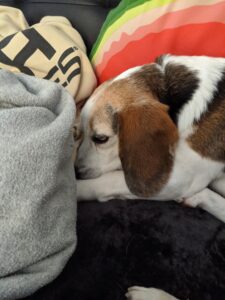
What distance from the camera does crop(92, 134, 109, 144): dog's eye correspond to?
1.22 m

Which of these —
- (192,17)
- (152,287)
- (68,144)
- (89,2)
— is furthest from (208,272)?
(89,2)

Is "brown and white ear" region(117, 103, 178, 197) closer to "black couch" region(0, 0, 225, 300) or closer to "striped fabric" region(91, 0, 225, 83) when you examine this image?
"black couch" region(0, 0, 225, 300)

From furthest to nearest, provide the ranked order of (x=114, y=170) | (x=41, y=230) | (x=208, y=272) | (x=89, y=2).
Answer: (x=89, y=2) → (x=114, y=170) → (x=208, y=272) → (x=41, y=230)

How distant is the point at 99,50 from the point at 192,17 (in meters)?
0.36

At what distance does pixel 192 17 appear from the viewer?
1325 mm

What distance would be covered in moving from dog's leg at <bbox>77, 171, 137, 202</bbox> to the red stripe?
0.44 m

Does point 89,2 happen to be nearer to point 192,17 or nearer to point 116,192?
point 192,17

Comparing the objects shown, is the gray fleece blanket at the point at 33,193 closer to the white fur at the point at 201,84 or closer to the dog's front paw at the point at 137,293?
the dog's front paw at the point at 137,293

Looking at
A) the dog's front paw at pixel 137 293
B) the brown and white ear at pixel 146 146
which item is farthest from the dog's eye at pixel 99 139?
the dog's front paw at pixel 137 293

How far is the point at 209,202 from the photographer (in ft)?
3.86

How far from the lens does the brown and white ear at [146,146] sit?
1.08m

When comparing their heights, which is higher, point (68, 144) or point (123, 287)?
point (68, 144)

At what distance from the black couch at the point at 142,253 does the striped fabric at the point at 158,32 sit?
1.76 feet

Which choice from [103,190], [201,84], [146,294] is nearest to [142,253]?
[146,294]
